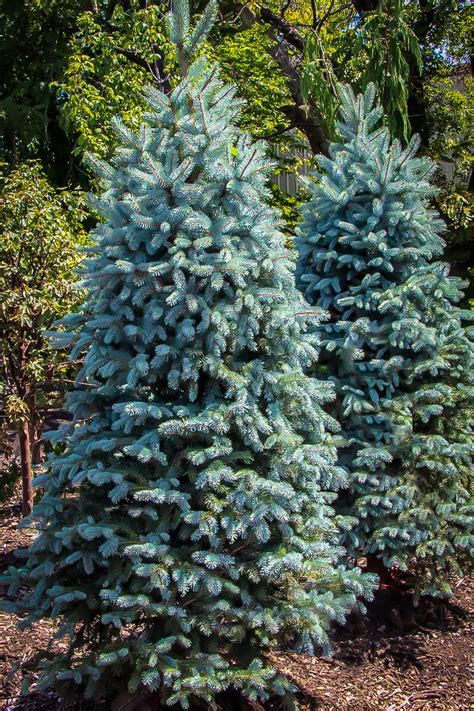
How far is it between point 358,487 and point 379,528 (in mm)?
245

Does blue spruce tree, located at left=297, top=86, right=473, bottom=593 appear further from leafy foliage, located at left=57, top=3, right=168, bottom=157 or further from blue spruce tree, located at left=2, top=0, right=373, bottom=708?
leafy foliage, located at left=57, top=3, right=168, bottom=157

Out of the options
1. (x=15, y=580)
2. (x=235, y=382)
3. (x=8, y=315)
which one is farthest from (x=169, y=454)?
→ (x=8, y=315)

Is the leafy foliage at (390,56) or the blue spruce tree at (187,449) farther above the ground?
the leafy foliage at (390,56)

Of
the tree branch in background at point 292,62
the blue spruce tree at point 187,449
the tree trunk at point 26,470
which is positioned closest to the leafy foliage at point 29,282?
the tree trunk at point 26,470

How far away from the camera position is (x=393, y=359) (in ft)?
13.7

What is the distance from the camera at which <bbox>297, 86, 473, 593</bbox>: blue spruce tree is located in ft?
13.7

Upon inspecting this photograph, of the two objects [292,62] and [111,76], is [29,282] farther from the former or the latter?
[292,62]

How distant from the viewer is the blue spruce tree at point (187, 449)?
2.97 metres

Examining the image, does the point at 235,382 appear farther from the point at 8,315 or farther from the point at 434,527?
the point at 8,315

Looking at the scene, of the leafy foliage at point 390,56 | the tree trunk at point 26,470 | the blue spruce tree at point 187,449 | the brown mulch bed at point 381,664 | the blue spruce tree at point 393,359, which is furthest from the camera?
the leafy foliage at point 390,56

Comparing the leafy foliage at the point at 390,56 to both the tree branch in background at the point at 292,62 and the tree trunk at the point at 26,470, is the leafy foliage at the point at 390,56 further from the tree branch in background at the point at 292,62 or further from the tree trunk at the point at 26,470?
the tree trunk at the point at 26,470

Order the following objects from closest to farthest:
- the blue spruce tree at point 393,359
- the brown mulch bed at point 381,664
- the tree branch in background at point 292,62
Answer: the brown mulch bed at point 381,664, the blue spruce tree at point 393,359, the tree branch in background at point 292,62

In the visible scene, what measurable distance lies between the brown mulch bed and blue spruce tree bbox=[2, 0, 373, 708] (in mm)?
511

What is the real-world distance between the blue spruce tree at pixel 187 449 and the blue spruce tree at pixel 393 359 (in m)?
0.94
